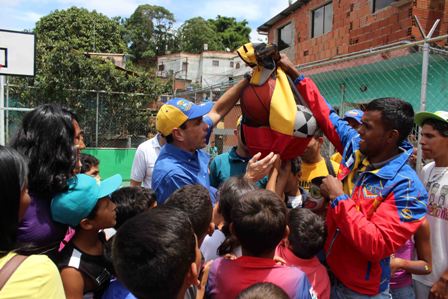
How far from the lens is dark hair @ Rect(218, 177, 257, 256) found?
2.12 meters

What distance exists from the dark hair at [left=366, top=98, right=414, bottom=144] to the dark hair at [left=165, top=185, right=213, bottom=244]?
1033mm

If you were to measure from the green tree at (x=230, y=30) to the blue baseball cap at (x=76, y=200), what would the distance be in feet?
174

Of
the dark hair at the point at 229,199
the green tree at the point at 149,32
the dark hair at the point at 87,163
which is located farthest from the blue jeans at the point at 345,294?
the green tree at the point at 149,32

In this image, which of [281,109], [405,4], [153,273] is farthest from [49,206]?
[405,4]

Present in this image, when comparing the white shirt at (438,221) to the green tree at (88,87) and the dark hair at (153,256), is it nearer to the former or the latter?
the dark hair at (153,256)

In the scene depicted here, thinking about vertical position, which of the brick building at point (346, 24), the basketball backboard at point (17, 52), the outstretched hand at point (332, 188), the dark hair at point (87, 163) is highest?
the brick building at point (346, 24)

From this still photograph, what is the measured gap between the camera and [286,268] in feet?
5.85

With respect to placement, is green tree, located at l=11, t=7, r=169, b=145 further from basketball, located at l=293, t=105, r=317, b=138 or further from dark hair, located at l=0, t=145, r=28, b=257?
dark hair, located at l=0, t=145, r=28, b=257

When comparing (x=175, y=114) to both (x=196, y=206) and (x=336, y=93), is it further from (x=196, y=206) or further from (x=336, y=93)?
(x=336, y=93)

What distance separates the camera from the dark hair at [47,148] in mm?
1822

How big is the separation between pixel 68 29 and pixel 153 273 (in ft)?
112

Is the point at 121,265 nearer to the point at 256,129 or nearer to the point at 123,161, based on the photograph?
the point at 256,129

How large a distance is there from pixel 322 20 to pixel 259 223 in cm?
1170

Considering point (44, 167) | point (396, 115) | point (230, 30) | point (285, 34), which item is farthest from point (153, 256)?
point (230, 30)
